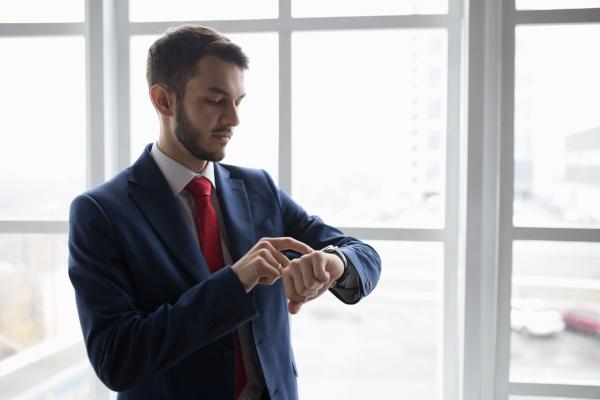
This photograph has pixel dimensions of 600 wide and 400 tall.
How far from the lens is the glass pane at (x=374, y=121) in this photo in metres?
2.09

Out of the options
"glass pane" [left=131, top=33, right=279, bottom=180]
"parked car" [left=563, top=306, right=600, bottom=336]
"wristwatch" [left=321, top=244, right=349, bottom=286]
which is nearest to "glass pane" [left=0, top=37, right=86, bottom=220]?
"glass pane" [left=131, top=33, right=279, bottom=180]

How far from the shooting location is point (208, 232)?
1286 mm

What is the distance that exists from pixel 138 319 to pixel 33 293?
142 cm

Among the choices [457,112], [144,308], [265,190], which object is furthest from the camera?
[457,112]

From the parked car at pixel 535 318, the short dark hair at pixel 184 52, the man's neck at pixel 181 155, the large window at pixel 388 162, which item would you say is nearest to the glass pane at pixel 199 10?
the large window at pixel 388 162

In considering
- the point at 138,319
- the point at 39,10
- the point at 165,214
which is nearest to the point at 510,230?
the point at 165,214

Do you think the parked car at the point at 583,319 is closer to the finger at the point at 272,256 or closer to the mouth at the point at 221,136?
the finger at the point at 272,256

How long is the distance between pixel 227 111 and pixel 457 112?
3.78 ft

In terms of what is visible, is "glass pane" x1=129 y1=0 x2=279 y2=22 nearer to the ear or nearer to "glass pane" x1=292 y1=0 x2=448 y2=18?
"glass pane" x1=292 y1=0 x2=448 y2=18

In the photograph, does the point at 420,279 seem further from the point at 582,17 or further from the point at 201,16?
the point at 201,16

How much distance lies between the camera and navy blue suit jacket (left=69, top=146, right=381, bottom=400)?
1.05 meters

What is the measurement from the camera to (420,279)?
7.00 feet

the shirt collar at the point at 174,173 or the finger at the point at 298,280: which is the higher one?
the shirt collar at the point at 174,173

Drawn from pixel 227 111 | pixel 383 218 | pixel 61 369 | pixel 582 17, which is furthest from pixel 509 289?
pixel 61 369
